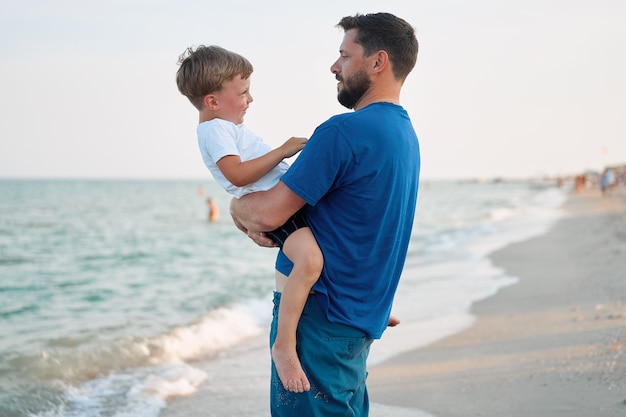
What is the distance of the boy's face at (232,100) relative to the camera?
8.71 feet

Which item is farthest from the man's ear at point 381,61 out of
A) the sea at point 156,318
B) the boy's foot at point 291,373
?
the sea at point 156,318

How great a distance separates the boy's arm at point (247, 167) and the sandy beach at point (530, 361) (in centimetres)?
292

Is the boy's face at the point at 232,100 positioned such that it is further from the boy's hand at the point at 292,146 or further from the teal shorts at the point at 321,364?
the teal shorts at the point at 321,364

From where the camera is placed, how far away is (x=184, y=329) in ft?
27.2

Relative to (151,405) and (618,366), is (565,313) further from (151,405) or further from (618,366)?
(151,405)

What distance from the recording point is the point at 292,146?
254cm

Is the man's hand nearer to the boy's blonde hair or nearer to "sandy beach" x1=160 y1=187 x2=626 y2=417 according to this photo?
the boy's blonde hair

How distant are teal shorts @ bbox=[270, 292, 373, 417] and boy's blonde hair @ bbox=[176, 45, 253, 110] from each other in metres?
0.91

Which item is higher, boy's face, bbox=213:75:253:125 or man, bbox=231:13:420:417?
boy's face, bbox=213:75:253:125

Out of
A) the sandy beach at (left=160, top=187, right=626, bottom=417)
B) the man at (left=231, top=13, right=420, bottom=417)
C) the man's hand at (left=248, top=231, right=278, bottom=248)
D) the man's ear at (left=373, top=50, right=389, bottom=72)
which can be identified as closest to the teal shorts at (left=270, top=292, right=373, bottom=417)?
the man at (left=231, top=13, right=420, bottom=417)

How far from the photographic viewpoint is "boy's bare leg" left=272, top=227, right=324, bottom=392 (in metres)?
2.34

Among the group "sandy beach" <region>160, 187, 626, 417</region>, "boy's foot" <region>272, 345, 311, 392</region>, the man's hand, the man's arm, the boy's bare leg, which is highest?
the man's arm

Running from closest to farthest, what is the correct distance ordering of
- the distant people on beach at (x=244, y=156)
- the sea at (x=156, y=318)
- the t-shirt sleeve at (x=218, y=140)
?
the distant people on beach at (x=244, y=156)
the t-shirt sleeve at (x=218, y=140)
the sea at (x=156, y=318)

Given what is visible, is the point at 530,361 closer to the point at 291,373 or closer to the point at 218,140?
the point at 291,373
